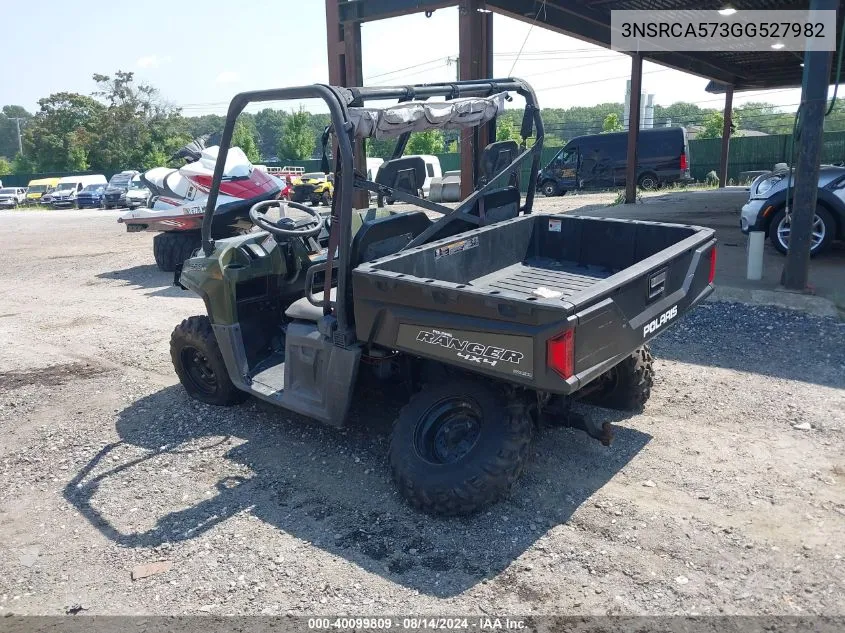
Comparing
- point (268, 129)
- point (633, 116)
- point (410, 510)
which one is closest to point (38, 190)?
point (633, 116)

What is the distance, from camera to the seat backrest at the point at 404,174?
4273 millimetres

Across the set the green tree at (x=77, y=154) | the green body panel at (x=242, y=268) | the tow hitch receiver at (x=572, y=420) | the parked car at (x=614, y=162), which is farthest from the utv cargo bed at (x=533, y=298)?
the green tree at (x=77, y=154)

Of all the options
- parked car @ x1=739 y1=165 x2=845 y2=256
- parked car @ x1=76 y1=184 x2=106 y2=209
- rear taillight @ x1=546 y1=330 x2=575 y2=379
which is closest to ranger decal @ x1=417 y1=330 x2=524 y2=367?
rear taillight @ x1=546 y1=330 x2=575 y2=379

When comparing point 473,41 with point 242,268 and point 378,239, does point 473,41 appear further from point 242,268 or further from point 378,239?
point 378,239

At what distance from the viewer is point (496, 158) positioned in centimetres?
492

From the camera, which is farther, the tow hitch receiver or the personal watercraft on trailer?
the personal watercraft on trailer

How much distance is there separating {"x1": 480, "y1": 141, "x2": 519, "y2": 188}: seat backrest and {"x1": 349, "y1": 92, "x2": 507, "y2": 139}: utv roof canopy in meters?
0.20

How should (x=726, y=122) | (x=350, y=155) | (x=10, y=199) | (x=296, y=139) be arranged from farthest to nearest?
(x=296, y=139), (x=10, y=199), (x=726, y=122), (x=350, y=155)

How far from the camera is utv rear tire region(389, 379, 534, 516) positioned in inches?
141

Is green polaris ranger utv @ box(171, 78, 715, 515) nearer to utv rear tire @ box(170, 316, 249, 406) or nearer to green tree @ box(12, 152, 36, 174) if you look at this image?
utv rear tire @ box(170, 316, 249, 406)

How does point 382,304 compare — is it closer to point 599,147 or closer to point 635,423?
point 635,423

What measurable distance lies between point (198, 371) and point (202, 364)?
0.13 meters

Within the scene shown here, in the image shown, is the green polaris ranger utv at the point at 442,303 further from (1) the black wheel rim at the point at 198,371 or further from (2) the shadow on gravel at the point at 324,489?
(2) the shadow on gravel at the point at 324,489

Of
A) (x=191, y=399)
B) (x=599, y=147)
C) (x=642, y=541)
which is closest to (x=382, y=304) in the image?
(x=642, y=541)
